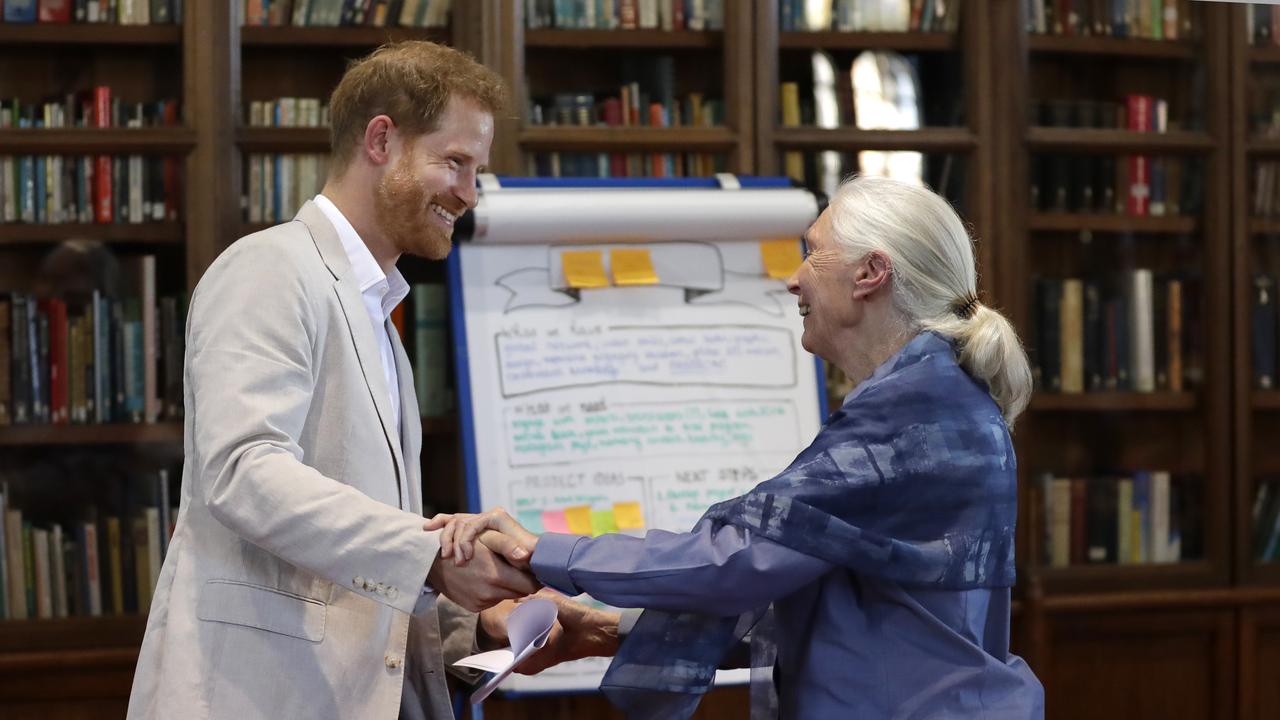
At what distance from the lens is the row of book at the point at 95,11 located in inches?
130

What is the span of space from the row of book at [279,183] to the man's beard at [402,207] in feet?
4.88

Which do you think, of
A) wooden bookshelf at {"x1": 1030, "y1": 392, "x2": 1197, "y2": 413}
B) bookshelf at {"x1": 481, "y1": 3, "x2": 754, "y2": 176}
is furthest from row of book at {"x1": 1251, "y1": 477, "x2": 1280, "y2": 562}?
bookshelf at {"x1": 481, "y1": 3, "x2": 754, "y2": 176}

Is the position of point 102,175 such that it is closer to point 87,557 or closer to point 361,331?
point 87,557

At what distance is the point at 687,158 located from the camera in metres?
3.53

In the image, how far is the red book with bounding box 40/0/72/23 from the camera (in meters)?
3.31

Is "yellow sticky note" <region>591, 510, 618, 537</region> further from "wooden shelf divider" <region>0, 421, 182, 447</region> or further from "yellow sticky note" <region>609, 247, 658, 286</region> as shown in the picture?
"wooden shelf divider" <region>0, 421, 182, 447</region>

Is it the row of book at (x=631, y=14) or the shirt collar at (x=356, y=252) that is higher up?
the row of book at (x=631, y=14)

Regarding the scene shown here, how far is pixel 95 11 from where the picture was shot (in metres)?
3.33

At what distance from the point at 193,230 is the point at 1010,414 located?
227 centimetres

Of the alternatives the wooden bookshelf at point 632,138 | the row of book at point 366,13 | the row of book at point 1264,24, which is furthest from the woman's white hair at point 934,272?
the row of book at point 1264,24

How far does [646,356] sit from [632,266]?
22 cm

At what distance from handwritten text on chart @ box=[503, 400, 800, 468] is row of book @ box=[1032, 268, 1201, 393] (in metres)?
1.12

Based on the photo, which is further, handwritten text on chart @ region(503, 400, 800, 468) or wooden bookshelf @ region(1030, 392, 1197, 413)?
wooden bookshelf @ region(1030, 392, 1197, 413)

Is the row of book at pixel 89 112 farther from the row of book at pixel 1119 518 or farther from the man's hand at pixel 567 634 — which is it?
the row of book at pixel 1119 518
